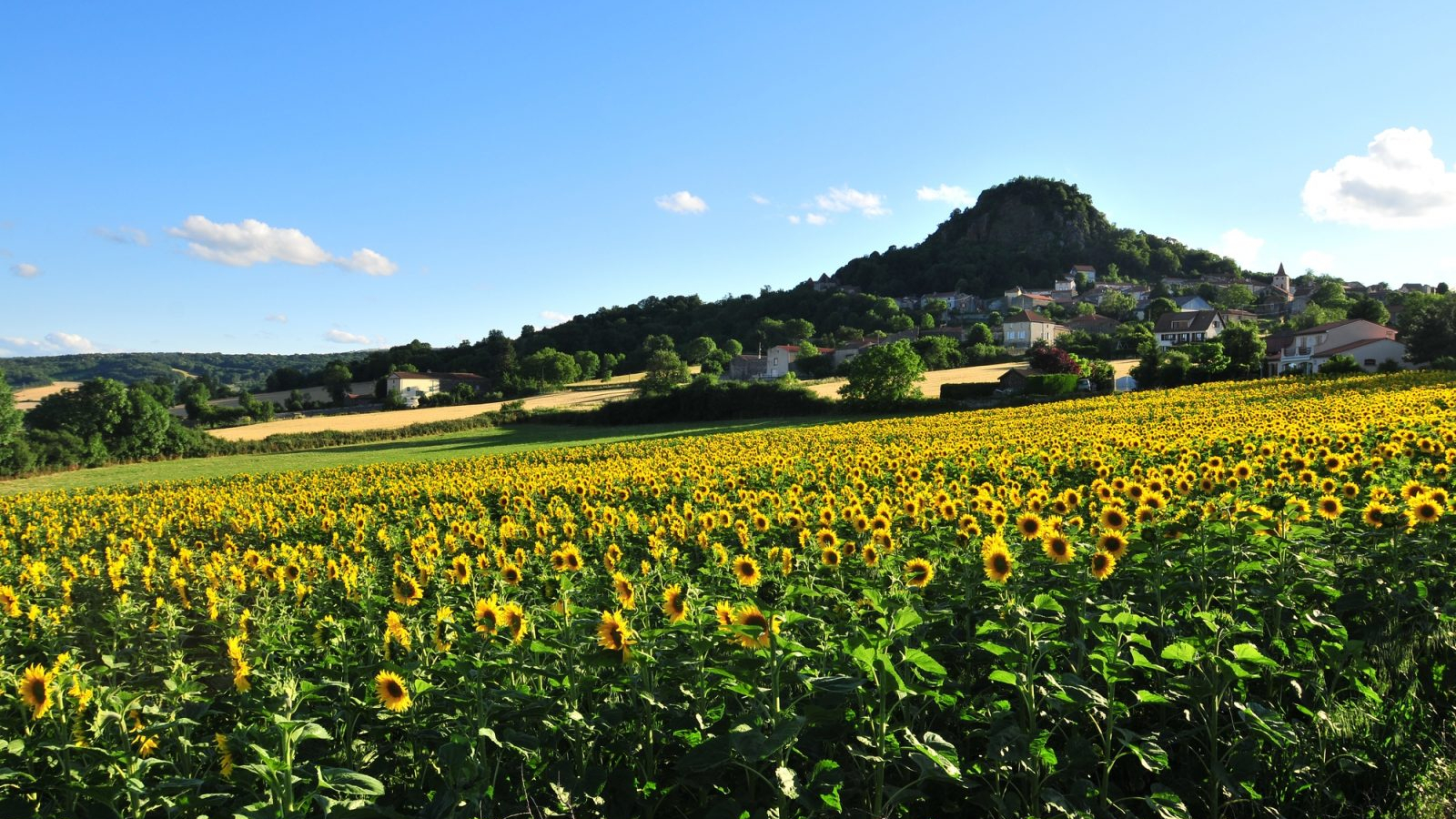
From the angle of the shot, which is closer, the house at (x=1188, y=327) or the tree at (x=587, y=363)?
the tree at (x=587, y=363)

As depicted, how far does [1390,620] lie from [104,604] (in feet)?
34.6

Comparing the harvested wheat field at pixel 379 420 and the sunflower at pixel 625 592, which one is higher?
the sunflower at pixel 625 592

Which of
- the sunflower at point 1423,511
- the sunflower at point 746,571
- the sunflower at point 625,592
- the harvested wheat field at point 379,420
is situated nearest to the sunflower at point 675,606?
the sunflower at point 625,592

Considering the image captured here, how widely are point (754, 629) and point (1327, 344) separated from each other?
10021cm

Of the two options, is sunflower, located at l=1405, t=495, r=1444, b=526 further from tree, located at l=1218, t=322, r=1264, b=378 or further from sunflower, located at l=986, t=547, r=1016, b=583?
tree, located at l=1218, t=322, r=1264, b=378

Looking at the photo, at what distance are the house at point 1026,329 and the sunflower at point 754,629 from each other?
134690mm

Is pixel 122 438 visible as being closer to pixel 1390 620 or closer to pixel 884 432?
pixel 884 432

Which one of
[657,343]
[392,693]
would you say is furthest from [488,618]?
[657,343]

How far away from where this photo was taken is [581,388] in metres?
105

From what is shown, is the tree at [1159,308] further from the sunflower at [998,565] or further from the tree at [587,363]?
the sunflower at [998,565]

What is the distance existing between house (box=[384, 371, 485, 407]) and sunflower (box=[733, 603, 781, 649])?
369 ft

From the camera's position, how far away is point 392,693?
3643mm

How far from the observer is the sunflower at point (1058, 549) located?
4.56m

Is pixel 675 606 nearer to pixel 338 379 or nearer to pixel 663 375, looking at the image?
pixel 663 375
